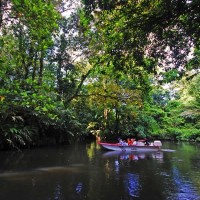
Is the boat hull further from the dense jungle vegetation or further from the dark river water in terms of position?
the dark river water

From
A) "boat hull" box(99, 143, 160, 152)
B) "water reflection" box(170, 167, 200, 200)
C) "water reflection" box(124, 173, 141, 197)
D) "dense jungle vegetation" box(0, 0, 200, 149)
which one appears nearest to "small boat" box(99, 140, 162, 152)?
"boat hull" box(99, 143, 160, 152)

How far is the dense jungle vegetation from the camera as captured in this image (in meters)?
6.82

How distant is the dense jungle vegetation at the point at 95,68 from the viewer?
6.82 metres

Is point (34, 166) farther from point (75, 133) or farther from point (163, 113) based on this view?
point (163, 113)

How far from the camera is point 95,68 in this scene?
11.1 metres

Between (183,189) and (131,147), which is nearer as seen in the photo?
(183,189)

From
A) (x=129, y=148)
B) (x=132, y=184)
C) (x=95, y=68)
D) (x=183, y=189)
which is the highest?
(x=95, y=68)

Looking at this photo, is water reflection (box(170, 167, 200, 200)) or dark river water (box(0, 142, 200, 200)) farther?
dark river water (box(0, 142, 200, 200))

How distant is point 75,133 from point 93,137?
8309 millimetres

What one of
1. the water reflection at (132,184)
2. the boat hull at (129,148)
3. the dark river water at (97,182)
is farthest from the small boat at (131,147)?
the water reflection at (132,184)

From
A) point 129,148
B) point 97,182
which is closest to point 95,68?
point 97,182

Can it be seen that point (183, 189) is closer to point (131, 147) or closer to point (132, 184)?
point (132, 184)

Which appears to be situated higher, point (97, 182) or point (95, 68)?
point (95, 68)

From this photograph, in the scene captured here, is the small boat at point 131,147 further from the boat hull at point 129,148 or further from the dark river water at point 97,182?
the dark river water at point 97,182
